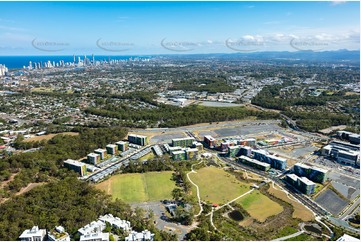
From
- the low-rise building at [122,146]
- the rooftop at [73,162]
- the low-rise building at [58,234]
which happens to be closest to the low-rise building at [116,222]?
the low-rise building at [58,234]

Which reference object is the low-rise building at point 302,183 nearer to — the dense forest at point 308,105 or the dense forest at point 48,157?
the dense forest at point 308,105

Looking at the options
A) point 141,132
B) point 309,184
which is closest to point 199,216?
point 309,184

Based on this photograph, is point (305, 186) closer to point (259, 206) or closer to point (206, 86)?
point (259, 206)

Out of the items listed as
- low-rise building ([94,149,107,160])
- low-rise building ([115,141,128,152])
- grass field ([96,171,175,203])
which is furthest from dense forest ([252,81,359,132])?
low-rise building ([94,149,107,160])

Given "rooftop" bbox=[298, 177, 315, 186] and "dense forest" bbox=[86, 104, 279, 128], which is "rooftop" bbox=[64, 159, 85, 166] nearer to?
"dense forest" bbox=[86, 104, 279, 128]

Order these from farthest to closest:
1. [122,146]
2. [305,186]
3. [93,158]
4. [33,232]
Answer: [122,146], [93,158], [305,186], [33,232]

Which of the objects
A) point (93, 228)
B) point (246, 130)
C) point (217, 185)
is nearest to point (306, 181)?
point (217, 185)

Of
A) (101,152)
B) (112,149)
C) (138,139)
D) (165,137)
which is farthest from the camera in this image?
(165,137)

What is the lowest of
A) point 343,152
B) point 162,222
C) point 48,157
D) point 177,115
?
point 162,222
